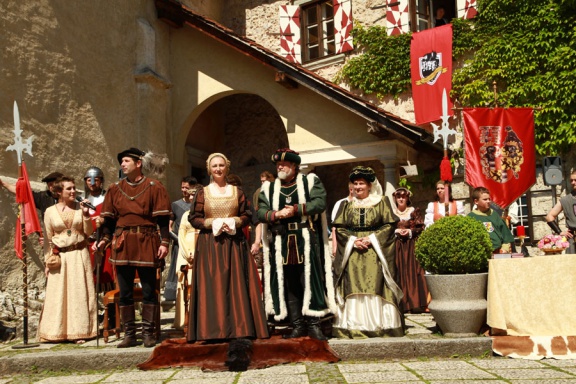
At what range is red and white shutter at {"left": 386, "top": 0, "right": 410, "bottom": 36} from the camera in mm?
12562

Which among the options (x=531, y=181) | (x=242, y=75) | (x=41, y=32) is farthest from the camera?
(x=242, y=75)

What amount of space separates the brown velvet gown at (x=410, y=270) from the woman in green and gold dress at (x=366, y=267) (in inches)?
82.5

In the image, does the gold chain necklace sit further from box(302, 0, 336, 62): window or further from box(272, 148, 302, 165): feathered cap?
box(302, 0, 336, 62): window

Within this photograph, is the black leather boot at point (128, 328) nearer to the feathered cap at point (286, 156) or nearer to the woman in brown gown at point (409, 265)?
the feathered cap at point (286, 156)

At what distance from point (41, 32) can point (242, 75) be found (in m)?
4.07

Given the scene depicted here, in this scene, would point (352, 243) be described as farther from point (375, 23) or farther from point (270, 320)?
point (375, 23)

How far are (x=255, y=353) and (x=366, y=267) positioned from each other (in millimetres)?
1613

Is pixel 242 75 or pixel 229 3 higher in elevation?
pixel 229 3

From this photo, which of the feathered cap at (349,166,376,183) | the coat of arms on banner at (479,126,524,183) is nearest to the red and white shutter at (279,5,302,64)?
the coat of arms on banner at (479,126,524,183)

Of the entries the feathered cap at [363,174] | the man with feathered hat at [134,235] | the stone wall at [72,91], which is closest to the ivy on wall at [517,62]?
the stone wall at [72,91]

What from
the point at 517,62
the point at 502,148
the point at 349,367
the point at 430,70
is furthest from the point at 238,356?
the point at 517,62

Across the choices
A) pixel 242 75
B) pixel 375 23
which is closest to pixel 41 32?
pixel 242 75

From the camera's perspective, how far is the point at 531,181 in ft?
34.1

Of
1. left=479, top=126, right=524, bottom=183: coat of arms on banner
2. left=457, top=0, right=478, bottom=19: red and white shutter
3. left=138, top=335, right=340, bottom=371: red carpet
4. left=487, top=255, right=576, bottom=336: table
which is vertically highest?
left=457, top=0, right=478, bottom=19: red and white shutter
